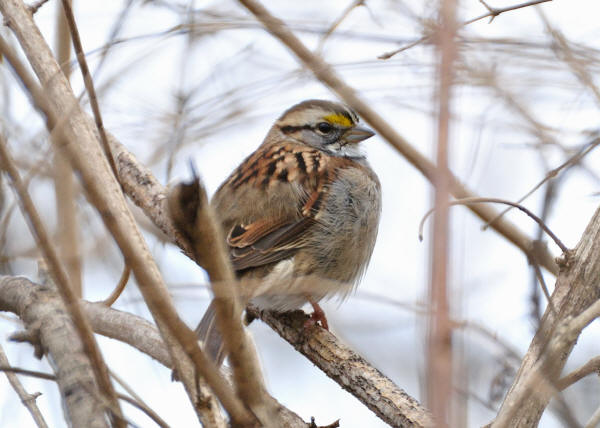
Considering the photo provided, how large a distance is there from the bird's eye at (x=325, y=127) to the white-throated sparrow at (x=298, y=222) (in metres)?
0.38

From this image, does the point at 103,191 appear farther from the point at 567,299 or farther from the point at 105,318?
the point at 567,299

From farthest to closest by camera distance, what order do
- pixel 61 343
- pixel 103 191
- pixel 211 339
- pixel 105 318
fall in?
pixel 211 339 < pixel 105 318 < pixel 61 343 < pixel 103 191

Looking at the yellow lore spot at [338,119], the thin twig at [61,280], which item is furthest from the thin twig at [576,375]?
the yellow lore spot at [338,119]

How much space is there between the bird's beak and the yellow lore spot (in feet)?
0.21

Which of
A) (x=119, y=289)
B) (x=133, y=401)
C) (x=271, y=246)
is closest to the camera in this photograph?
(x=133, y=401)

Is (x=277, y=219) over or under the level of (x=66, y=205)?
under

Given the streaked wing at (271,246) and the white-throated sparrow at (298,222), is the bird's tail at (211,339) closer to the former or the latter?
the white-throated sparrow at (298,222)

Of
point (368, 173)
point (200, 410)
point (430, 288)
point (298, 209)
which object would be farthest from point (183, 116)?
point (430, 288)

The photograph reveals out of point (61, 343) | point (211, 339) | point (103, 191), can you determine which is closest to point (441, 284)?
point (103, 191)

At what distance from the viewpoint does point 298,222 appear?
406cm

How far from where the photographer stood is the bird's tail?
298cm

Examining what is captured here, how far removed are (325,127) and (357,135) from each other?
0.84ft

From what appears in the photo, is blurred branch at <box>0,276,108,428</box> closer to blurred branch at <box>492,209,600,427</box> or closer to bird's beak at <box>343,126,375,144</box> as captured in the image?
blurred branch at <box>492,209,600,427</box>

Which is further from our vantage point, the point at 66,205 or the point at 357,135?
the point at 357,135
